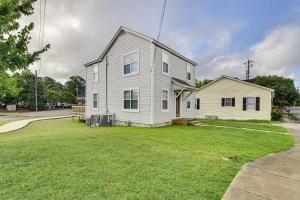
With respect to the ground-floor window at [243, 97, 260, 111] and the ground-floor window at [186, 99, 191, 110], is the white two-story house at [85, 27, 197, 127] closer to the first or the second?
the ground-floor window at [186, 99, 191, 110]

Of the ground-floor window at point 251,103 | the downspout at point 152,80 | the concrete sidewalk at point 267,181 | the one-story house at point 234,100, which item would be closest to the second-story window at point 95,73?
the downspout at point 152,80

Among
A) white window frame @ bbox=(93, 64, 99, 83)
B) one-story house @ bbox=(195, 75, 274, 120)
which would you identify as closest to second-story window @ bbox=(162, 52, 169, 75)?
white window frame @ bbox=(93, 64, 99, 83)

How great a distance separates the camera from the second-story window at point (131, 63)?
1259cm

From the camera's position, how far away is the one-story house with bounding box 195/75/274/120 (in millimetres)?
19188

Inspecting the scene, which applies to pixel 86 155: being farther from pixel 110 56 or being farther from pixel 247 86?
pixel 247 86

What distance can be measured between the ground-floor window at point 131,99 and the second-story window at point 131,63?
4.24ft

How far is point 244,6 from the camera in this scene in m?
10.5

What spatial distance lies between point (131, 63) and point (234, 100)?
1374 centimetres

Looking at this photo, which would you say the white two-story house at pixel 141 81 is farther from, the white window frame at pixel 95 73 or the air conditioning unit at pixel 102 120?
the air conditioning unit at pixel 102 120

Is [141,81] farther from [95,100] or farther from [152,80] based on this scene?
[95,100]

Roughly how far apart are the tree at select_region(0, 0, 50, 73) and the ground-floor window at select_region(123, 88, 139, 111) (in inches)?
318

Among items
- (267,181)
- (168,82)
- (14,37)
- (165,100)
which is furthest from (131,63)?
(267,181)

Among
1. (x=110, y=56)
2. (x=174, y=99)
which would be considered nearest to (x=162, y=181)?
(x=174, y=99)

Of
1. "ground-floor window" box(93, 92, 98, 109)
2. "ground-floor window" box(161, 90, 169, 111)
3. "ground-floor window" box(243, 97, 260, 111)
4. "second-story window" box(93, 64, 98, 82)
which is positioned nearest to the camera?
"ground-floor window" box(161, 90, 169, 111)
